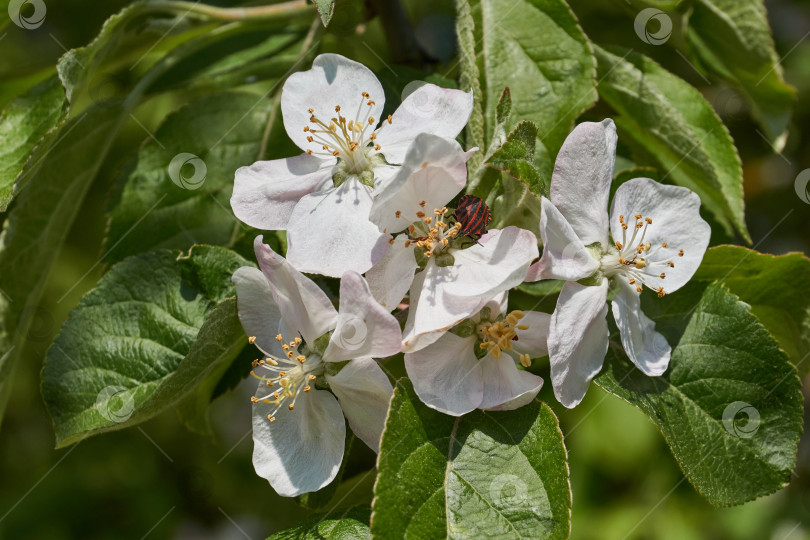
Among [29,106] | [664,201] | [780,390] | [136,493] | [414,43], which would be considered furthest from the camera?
[136,493]

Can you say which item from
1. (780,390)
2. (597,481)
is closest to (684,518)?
(597,481)

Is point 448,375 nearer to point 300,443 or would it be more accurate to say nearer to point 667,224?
point 300,443

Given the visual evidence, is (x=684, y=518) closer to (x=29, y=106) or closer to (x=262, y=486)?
(x=262, y=486)

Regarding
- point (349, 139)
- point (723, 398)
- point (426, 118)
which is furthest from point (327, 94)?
point (723, 398)

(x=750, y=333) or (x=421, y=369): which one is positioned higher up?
(x=421, y=369)

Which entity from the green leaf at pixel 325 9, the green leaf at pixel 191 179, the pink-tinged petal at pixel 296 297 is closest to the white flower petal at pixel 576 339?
the pink-tinged petal at pixel 296 297

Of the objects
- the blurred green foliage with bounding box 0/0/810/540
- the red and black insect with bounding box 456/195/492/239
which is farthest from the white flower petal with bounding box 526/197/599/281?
the blurred green foliage with bounding box 0/0/810/540
